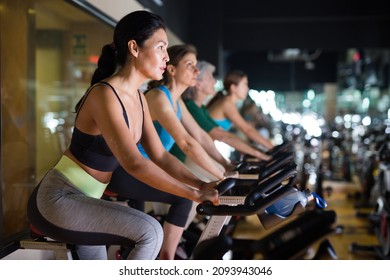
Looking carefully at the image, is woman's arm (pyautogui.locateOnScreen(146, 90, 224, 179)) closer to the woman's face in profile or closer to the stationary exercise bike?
the woman's face in profile

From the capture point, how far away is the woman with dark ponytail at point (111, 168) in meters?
2.06

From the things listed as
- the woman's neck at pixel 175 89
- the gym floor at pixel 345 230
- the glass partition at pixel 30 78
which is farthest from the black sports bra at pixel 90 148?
the gym floor at pixel 345 230

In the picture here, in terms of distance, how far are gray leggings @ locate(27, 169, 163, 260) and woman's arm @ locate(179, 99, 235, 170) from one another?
1.38 m

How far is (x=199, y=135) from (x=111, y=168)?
4.39 feet

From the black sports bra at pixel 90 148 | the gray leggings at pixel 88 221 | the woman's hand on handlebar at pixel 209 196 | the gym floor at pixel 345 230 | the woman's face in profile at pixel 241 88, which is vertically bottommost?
the gym floor at pixel 345 230

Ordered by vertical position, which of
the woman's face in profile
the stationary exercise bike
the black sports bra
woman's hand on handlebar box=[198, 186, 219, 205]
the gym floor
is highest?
the woman's face in profile

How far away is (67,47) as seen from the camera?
5570 mm

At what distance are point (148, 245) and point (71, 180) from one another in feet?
1.16

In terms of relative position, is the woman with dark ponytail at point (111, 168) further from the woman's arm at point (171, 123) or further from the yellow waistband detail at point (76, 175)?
the woman's arm at point (171, 123)

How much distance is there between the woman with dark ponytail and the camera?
6.75 feet

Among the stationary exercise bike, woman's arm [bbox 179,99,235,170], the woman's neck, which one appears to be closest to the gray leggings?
the woman's neck
